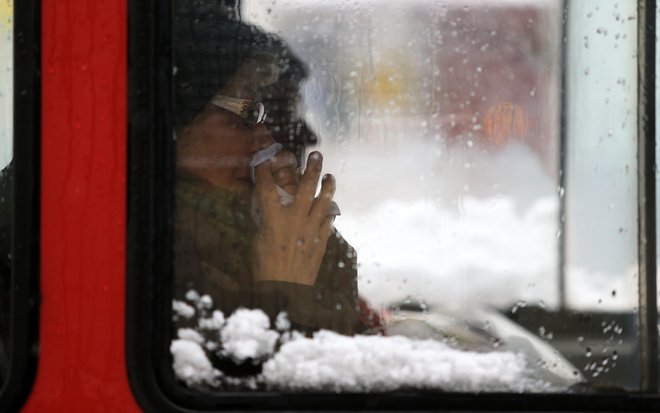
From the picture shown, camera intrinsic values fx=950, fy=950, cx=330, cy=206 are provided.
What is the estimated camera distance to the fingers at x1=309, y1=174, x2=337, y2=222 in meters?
1.72

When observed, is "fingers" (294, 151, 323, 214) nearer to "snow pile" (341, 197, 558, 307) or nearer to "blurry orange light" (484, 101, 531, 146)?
"snow pile" (341, 197, 558, 307)

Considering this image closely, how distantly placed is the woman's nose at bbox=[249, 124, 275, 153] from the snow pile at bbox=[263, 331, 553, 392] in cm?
36

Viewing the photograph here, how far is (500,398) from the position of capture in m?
1.68

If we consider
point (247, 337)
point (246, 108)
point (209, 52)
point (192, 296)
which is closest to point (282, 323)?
point (247, 337)

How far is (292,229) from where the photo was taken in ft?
5.75

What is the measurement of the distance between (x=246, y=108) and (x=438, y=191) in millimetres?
380

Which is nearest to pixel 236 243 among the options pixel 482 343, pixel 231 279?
pixel 231 279

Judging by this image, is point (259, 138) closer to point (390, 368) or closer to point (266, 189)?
point (266, 189)

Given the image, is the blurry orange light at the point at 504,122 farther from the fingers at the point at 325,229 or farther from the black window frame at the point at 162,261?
the fingers at the point at 325,229

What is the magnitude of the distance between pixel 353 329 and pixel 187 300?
0.30 m

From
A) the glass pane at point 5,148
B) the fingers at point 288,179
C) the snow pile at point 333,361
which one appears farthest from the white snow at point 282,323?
the glass pane at point 5,148

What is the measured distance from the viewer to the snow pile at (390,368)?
169cm

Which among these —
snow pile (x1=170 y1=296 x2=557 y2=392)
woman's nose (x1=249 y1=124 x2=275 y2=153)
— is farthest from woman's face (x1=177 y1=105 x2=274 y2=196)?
snow pile (x1=170 y1=296 x2=557 y2=392)

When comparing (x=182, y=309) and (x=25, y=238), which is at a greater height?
(x=25, y=238)
